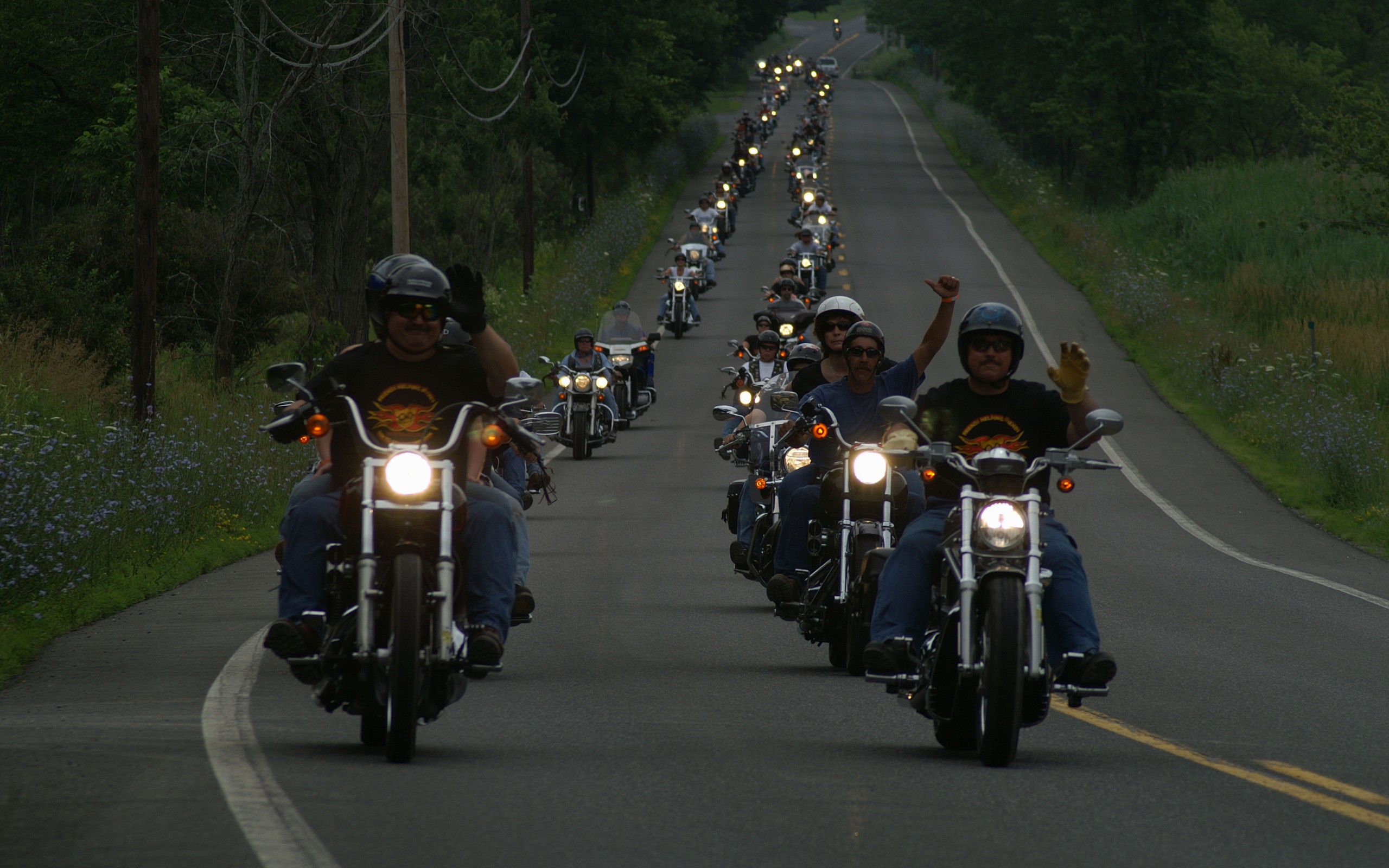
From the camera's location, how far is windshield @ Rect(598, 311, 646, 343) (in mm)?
29072

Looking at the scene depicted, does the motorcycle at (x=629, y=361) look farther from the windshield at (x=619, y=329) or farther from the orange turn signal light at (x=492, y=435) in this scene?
the orange turn signal light at (x=492, y=435)

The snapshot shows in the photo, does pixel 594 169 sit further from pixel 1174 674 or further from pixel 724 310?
pixel 1174 674

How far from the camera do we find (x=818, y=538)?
1107 cm

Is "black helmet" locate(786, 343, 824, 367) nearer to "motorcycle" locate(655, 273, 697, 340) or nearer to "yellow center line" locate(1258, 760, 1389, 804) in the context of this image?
"yellow center line" locate(1258, 760, 1389, 804)

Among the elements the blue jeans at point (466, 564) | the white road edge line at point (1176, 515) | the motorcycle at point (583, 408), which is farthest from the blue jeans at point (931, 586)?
the motorcycle at point (583, 408)

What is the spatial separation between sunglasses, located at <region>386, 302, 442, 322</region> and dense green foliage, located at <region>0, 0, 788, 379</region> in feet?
62.6

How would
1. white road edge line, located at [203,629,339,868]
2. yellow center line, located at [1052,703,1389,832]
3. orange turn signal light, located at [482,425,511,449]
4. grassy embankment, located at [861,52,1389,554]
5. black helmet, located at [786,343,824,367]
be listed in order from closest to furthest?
white road edge line, located at [203,629,339,868] → yellow center line, located at [1052,703,1389,832] → orange turn signal light, located at [482,425,511,449] → black helmet, located at [786,343,824,367] → grassy embankment, located at [861,52,1389,554]

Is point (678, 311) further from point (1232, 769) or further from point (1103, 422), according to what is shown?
point (1232, 769)

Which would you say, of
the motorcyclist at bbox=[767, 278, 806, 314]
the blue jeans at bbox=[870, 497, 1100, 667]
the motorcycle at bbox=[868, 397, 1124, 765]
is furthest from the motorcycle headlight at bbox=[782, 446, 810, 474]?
the motorcyclist at bbox=[767, 278, 806, 314]

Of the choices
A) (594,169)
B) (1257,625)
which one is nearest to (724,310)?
(594,169)

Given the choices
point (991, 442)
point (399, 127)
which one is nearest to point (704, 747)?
point (991, 442)

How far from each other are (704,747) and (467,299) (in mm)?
2205

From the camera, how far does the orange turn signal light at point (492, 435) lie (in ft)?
26.6

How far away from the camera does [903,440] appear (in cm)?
916
